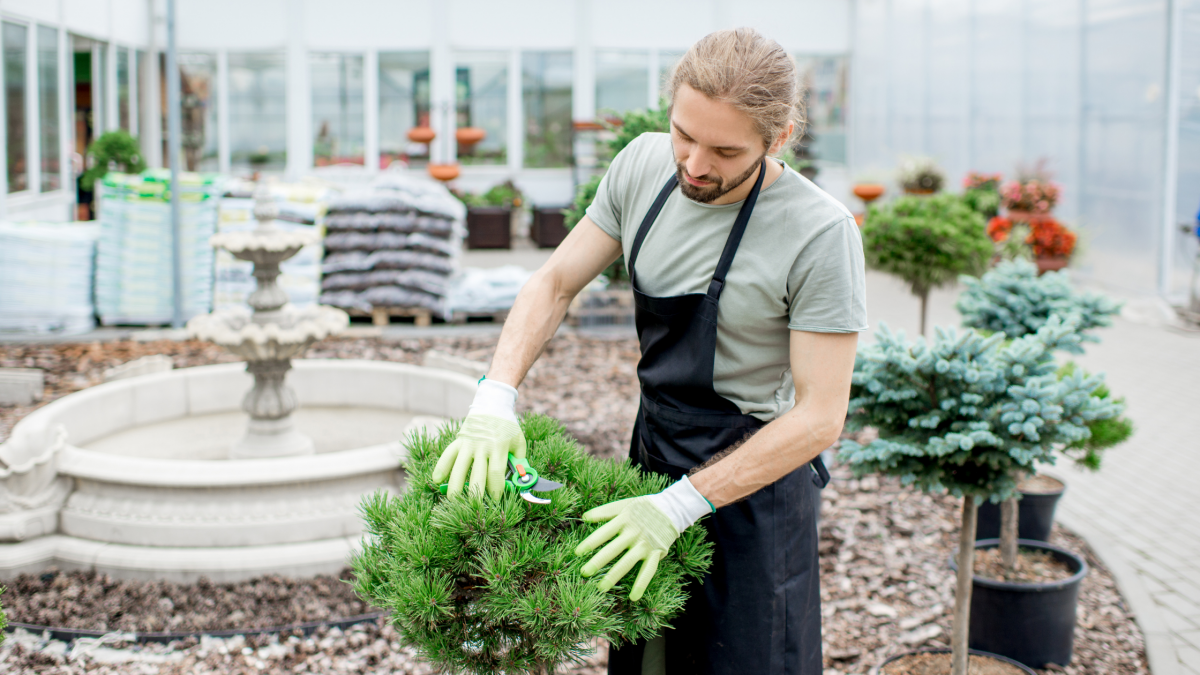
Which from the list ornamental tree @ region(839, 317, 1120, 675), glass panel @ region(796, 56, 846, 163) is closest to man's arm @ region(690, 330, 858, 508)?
ornamental tree @ region(839, 317, 1120, 675)

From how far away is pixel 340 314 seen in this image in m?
4.66

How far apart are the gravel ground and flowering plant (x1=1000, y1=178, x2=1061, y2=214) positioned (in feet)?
23.6

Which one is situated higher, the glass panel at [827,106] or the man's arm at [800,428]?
the glass panel at [827,106]

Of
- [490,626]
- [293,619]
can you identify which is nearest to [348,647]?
[293,619]

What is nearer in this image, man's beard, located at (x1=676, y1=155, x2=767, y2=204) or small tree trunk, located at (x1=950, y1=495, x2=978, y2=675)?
man's beard, located at (x1=676, y1=155, x2=767, y2=204)

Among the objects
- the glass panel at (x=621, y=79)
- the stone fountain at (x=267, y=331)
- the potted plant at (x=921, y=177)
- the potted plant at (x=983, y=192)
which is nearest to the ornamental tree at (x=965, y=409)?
the stone fountain at (x=267, y=331)

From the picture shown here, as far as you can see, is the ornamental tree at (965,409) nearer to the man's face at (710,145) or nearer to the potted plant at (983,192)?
the man's face at (710,145)

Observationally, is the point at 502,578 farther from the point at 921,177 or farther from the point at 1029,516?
the point at 921,177

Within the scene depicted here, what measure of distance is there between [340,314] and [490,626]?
10.4ft

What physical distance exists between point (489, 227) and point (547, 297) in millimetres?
11914

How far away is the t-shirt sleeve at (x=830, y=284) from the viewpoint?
179 centimetres

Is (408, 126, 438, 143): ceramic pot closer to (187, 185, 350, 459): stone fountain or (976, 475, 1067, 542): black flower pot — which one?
(187, 185, 350, 459): stone fountain

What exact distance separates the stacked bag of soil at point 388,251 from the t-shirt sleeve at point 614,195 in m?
6.50

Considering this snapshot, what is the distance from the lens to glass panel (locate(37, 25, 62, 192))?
423 inches
